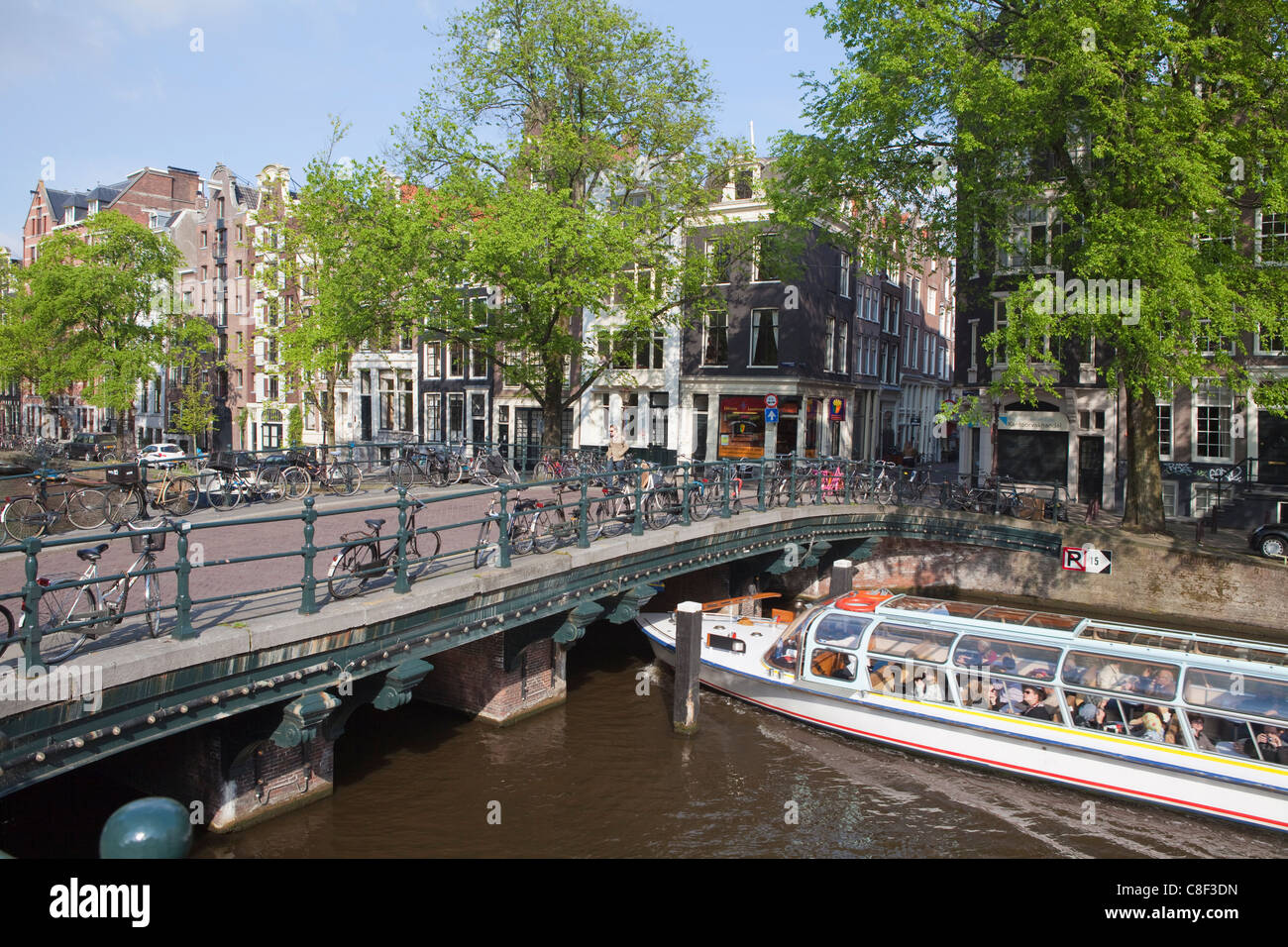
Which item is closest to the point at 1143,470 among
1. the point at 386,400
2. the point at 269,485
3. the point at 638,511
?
the point at 638,511

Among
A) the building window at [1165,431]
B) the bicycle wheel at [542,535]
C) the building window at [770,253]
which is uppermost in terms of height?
the building window at [770,253]

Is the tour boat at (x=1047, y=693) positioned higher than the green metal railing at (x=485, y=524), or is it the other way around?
the green metal railing at (x=485, y=524)

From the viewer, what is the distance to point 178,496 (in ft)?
54.1

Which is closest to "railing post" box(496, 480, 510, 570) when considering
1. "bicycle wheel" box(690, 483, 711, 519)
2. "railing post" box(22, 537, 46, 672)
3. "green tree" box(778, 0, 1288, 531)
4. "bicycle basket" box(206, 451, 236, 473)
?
"bicycle wheel" box(690, 483, 711, 519)

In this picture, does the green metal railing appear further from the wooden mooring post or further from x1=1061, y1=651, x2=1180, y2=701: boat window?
x1=1061, y1=651, x2=1180, y2=701: boat window

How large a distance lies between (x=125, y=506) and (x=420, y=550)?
544cm

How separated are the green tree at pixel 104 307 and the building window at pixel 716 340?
84.6ft

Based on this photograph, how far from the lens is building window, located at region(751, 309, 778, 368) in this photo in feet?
113

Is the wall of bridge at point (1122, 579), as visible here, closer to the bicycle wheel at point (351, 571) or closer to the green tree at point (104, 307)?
the bicycle wheel at point (351, 571)

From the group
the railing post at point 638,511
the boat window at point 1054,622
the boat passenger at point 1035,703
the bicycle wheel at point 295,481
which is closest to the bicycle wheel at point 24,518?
the bicycle wheel at point 295,481

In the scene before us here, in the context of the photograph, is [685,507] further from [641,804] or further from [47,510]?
[47,510]

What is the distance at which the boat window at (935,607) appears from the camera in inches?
602

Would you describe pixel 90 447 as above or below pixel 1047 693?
above
